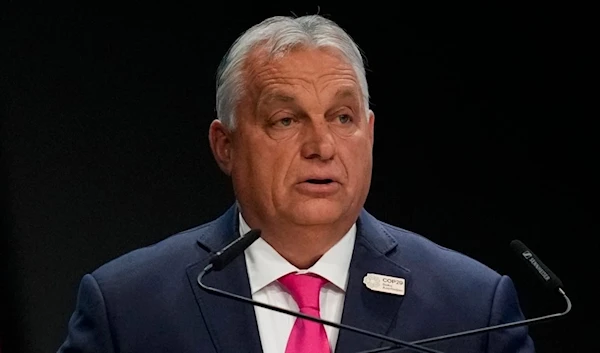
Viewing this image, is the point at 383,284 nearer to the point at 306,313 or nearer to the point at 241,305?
the point at 306,313

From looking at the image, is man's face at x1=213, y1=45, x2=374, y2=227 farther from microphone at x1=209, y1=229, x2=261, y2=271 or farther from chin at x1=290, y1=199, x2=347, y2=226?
microphone at x1=209, y1=229, x2=261, y2=271

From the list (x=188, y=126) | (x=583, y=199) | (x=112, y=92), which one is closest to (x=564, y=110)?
(x=583, y=199)

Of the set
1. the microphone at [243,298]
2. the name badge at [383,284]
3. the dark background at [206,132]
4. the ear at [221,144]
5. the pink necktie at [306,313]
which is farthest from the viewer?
the dark background at [206,132]

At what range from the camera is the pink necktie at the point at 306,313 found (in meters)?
2.33

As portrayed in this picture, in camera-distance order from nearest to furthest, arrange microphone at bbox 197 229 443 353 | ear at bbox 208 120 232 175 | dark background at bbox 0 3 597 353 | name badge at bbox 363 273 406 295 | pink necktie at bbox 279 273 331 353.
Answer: microphone at bbox 197 229 443 353, pink necktie at bbox 279 273 331 353, name badge at bbox 363 273 406 295, ear at bbox 208 120 232 175, dark background at bbox 0 3 597 353

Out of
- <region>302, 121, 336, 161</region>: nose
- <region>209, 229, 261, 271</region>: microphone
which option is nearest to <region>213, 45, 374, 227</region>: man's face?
<region>302, 121, 336, 161</region>: nose

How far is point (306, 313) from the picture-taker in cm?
235

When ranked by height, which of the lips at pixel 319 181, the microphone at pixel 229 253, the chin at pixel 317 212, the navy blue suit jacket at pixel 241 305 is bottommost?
the navy blue suit jacket at pixel 241 305

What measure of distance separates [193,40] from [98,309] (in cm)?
108

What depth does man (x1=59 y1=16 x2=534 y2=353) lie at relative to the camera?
93.0 inches

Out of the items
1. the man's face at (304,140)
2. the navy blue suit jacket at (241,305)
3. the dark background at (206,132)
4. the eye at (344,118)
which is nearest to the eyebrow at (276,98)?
the man's face at (304,140)

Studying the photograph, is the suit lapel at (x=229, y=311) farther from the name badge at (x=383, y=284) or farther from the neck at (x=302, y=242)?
the name badge at (x=383, y=284)

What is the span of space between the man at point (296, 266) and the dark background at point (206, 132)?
0.76 m

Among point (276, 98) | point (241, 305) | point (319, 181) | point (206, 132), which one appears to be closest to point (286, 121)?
point (276, 98)
